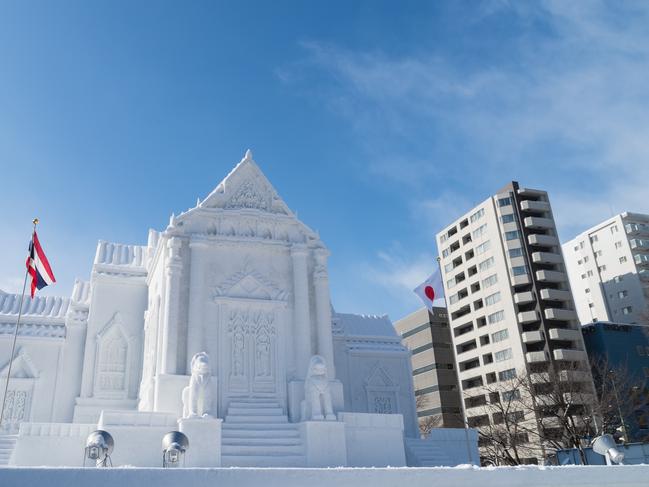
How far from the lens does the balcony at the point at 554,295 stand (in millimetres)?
66312

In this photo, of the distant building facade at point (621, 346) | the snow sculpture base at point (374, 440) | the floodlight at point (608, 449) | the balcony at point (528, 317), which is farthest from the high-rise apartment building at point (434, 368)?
the floodlight at point (608, 449)

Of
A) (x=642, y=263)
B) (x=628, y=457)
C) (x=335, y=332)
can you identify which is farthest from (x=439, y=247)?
(x=628, y=457)

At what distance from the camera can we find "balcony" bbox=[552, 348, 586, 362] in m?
61.3

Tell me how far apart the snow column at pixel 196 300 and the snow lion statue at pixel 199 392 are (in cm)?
232

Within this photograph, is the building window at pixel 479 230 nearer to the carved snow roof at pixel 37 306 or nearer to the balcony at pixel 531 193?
the balcony at pixel 531 193

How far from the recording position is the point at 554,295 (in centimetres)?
6662

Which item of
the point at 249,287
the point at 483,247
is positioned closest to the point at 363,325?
the point at 249,287

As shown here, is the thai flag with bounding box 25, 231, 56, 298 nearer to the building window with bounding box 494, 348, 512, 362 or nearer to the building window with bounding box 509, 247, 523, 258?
the building window with bounding box 494, 348, 512, 362

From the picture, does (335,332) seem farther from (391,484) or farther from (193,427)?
(391,484)

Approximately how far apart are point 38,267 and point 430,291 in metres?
14.7

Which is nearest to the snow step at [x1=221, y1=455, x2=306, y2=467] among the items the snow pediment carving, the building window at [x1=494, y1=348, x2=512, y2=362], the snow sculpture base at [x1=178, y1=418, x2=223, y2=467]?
the snow sculpture base at [x1=178, y1=418, x2=223, y2=467]

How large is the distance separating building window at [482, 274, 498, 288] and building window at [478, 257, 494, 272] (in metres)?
1.42

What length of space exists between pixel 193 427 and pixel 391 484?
32.0 ft

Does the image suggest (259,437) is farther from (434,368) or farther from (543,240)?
(434,368)
